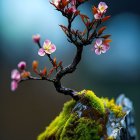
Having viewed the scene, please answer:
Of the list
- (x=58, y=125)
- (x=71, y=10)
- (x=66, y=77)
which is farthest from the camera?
(x=66, y=77)

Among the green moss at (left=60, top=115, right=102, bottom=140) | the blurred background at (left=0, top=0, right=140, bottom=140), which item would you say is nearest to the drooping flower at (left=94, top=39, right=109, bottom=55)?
the green moss at (left=60, top=115, right=102, bottom=140)

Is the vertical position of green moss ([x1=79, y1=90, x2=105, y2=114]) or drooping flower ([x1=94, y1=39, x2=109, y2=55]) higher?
drooping flower ([x1=94, y1=39, x2=109, y2=55])

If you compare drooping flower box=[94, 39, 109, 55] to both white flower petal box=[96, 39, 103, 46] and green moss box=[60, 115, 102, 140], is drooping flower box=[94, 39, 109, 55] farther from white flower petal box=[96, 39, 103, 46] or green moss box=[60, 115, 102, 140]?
green moss box=[60, 115, 102, 140]

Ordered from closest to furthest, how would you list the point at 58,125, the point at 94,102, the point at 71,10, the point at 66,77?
the point at 71,10
the point at 94,102
the point at 58,125
the point at 66,77

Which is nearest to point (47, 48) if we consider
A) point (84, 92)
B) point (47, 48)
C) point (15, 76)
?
point (47, 48)

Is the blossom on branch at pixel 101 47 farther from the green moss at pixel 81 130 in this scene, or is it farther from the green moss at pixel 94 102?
the green moss at pixel 81 130

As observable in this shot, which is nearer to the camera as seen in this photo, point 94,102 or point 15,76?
point 15,76

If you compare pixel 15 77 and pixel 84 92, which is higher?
pixel 84 92

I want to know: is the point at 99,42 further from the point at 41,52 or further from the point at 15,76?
the point at 15,76

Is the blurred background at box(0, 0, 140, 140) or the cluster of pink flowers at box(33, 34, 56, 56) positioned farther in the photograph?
the blurred background at box(0, 0, 140, 140)
